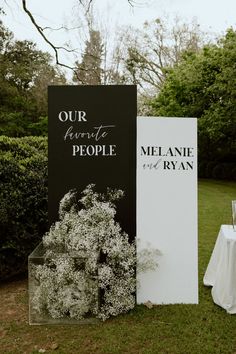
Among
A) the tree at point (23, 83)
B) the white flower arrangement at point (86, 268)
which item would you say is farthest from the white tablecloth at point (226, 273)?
the tree at point (23, 83)

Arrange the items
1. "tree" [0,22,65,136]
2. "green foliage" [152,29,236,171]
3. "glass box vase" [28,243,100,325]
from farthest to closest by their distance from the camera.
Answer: "tree" [0,22,65,136], "green foliage" [152,29,236,171], "glass box vase" [28,243,100,325]

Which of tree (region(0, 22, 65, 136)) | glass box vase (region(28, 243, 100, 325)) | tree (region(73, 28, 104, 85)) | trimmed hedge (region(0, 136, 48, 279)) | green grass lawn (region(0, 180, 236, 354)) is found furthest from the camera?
tree (region(73, 28, 104, 85))

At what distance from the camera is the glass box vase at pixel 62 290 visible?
12.3 feet

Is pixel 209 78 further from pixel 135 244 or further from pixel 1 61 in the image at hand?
pixel 135 244

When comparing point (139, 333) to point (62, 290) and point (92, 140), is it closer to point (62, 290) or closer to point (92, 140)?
point (62, 290)

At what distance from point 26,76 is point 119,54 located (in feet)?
21.7

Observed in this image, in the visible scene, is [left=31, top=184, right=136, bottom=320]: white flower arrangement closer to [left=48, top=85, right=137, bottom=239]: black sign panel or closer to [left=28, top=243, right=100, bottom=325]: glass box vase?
[left=28, top=243, right=100, bottom=325]: glass box vase

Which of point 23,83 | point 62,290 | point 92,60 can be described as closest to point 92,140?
point 62,290

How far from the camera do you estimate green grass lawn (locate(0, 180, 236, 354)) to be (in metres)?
3.38

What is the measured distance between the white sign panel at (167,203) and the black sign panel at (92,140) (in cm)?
14

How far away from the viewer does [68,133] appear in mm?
4191

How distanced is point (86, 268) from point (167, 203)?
1.13 meters

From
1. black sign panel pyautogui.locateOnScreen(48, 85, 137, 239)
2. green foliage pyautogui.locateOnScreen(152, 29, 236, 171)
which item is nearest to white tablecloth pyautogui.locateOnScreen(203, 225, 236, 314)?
black sign panel pyautogui.locateOnScreen(48, 85, 137, 239)

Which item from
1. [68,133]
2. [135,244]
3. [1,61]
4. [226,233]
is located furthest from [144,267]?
[1,61]
